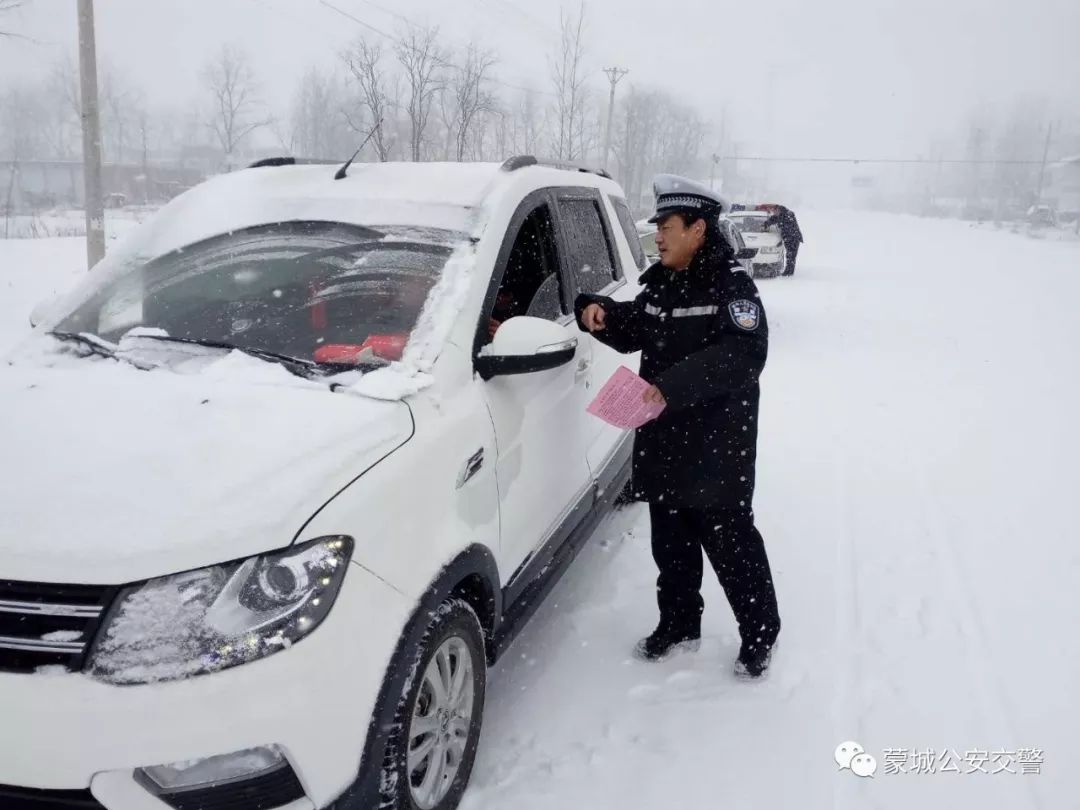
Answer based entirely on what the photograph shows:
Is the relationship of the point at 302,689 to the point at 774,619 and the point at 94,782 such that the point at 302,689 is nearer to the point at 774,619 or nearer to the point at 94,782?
the point at 94,782

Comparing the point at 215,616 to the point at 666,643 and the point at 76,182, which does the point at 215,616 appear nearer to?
the point at 666,643

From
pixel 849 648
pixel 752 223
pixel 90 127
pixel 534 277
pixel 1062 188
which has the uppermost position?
pixel 1062 188

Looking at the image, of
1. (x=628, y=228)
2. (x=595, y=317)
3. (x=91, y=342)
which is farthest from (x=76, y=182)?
(x=595, y=317)

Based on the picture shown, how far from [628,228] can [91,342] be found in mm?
2990

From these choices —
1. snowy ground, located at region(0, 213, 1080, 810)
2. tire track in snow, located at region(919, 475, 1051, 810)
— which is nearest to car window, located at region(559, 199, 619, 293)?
snowy ground, located at region(0, 213, 1080, 810)

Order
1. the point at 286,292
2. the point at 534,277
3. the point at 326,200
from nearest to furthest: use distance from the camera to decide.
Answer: the point at 286,292 < the point at 326,200 < the point at 534,277

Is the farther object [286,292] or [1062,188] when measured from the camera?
[1062,188]

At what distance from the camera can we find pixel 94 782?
1.47m

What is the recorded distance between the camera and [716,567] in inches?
120

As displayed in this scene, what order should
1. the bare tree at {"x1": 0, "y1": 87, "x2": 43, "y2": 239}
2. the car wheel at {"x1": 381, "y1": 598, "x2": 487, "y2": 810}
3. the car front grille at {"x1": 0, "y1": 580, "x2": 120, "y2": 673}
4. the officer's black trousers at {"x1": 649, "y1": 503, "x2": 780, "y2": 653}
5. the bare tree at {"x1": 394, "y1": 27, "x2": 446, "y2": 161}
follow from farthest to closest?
the bare tree at {"x1": 0, "y1": 87, "x2": 43, "y2": 239}
the bare tree at {"x1": 394, "y1": 27, "x2": 446, "y2": 161}
the officer's black trousers at {"x1": 649, "y1": 503, "x2": 780, "y2": 653}
the car wheel at {"x1": 381, "y1": 598, "x2": 487, "y2": 810}
the car front grille at {"x1": 0, "y1": 580, "x2": 120, "y2": 673}

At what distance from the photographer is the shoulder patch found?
268 centimetres

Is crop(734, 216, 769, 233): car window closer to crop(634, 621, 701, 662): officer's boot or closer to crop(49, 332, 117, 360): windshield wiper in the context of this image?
crop(634, 621, 701, 662): officer's boot

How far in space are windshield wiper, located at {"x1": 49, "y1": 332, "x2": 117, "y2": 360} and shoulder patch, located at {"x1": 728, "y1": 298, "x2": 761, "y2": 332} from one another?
78.9 inches

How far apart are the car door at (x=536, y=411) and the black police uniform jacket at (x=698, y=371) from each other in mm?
230
